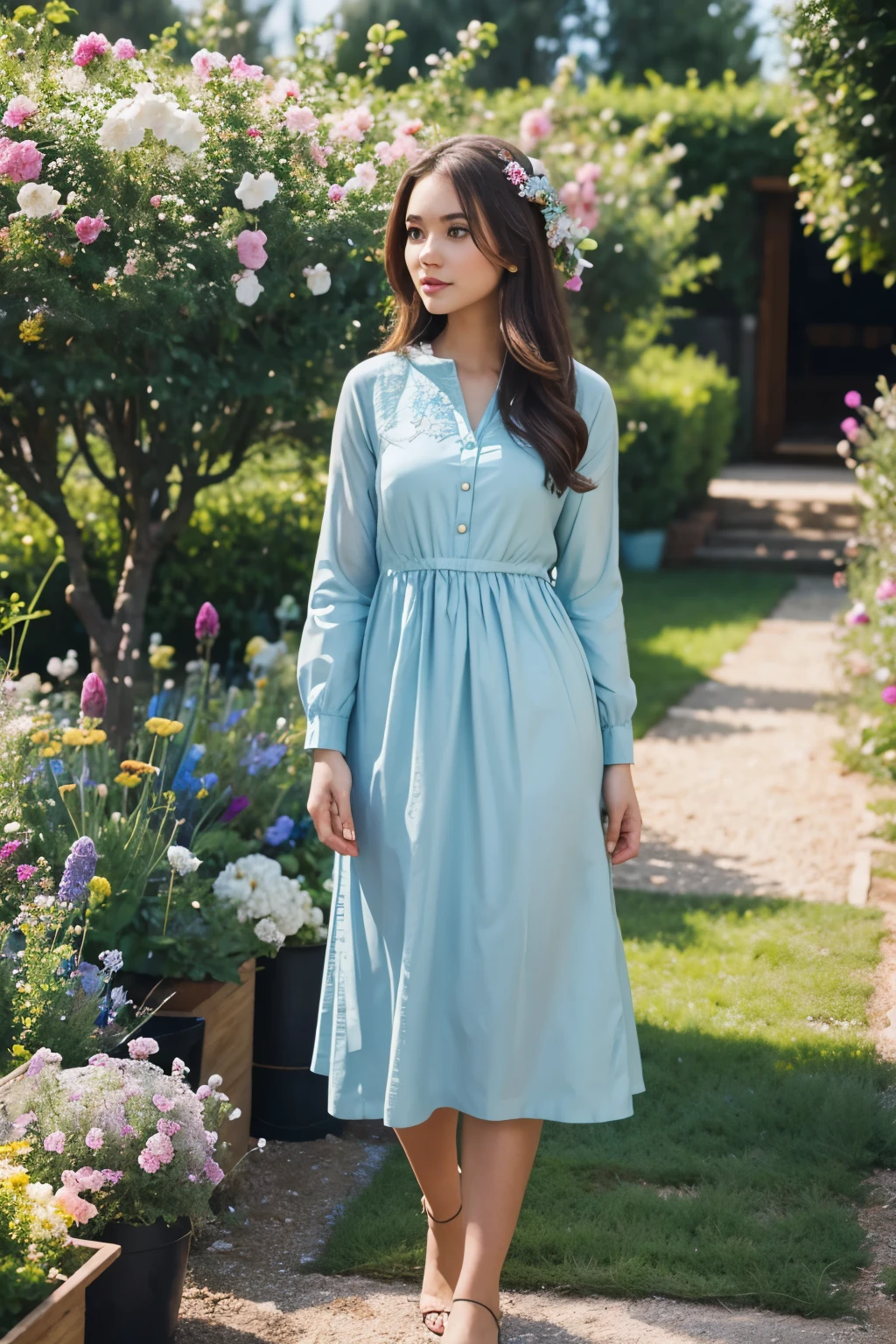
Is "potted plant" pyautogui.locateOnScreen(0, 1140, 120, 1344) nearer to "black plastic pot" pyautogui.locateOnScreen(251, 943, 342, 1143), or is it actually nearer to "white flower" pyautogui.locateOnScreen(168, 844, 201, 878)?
"white flower" pyautogui.locateOnScreen(168, 844, 201, 878)

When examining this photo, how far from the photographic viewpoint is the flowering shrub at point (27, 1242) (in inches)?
71.5

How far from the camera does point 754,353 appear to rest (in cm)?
1609

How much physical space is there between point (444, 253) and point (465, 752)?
75cm

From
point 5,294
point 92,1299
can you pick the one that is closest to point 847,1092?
point 92,1299

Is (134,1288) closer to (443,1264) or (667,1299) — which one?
(443,1264)

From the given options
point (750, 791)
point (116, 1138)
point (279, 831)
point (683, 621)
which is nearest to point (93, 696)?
point (279, 831)

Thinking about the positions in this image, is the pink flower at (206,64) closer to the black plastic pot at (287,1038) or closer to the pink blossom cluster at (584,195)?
the black plastic pot at (287,1038)

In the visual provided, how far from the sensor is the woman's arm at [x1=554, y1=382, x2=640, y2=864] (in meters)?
2.30

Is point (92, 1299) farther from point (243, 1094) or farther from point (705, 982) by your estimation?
point (705, 982)

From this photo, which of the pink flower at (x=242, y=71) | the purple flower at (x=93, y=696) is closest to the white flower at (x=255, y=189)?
the pink flower at (x=242, y=71)

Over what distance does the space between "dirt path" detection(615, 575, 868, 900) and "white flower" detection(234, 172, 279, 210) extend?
2.75 m

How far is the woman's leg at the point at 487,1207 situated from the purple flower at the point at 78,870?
2.41 feet

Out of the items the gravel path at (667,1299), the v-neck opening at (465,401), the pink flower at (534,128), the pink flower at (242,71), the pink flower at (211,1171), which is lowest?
the gravel path at (667,1299)

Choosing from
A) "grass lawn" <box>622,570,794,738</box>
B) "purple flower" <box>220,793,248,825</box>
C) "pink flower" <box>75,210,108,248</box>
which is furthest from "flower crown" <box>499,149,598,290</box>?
"grass lawn" <box>622,570,794,738</box>
